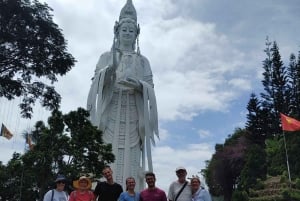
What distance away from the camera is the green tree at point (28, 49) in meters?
12.1

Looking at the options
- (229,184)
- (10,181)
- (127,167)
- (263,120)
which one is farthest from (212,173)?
(127,167)

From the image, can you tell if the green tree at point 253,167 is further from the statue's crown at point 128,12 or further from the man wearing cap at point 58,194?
the man wearing cap at point 58,194

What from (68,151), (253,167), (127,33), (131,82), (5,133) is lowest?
(68,151)

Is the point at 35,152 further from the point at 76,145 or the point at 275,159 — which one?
the point at 275,159

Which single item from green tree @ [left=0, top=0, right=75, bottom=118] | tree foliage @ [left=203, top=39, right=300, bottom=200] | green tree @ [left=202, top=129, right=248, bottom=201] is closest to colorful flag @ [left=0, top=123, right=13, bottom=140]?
green tree @ [left=0, top=0, right=75, bottom=118]

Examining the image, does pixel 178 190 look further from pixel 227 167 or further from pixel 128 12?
pixel 227 167

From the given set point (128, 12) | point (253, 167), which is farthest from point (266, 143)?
point (128, 12)

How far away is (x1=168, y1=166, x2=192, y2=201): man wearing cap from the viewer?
4.89 metres

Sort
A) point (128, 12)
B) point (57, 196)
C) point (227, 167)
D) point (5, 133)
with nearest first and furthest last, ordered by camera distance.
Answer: point (57, 196)
point (128, 12)
point (5, 133)
point (227, 167)

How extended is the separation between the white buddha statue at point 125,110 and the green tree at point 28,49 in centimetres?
160

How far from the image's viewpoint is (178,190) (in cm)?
494

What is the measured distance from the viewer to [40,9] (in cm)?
1277

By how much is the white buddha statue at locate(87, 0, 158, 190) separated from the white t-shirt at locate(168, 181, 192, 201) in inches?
347

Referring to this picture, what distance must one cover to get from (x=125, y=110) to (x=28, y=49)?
383cm
